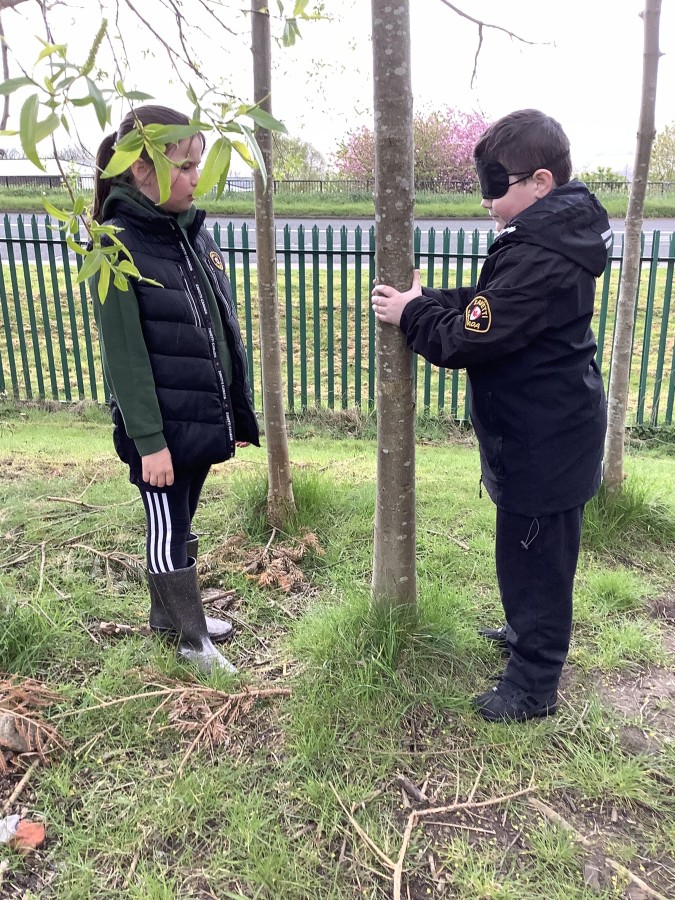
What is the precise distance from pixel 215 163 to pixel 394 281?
118 cm

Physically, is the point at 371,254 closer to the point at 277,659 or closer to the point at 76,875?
the point at 277,659

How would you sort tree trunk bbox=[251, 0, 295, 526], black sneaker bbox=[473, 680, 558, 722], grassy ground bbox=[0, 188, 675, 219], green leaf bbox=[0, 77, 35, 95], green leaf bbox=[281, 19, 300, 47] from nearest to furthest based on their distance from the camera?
green leaf bbox=[0, 77, 35, 95]
green leaf bbox=[281, 19, 300, 47]
black sneaker bbox=[473, 680, 558, 722]
tree trunk bbox=[251, 0, 295, 526]
grassy ground bbox=[0, 188, 675, 219]

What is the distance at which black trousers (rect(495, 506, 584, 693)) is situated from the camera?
2146 millimetres

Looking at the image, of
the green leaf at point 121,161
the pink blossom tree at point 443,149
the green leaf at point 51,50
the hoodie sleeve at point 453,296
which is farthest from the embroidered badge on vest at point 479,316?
the pink blossom tree at point 443,149

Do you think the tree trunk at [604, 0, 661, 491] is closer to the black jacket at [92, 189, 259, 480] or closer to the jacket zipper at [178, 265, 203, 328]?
the black jacket at [92, 189, 259, 480]

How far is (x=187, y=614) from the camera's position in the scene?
2.49 m

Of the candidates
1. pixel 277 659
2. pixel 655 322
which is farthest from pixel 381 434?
pixel 655 322

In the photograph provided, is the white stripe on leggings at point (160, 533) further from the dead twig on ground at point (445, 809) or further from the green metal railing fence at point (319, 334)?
the green metal railing fence at point (319, 334)

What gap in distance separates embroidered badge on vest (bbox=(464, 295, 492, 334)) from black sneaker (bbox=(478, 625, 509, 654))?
47.1 inches

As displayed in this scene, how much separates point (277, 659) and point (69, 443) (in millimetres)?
3563

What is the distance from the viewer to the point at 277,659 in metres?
2.57

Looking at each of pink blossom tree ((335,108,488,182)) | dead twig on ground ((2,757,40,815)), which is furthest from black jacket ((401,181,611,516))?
pink blossom tree ((335,108,488,182))

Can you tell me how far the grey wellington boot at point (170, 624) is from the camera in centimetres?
258

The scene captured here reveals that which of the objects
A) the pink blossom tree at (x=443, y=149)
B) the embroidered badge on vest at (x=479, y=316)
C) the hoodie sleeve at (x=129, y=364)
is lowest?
the hoodie sleeve at (x=129, y=364)
